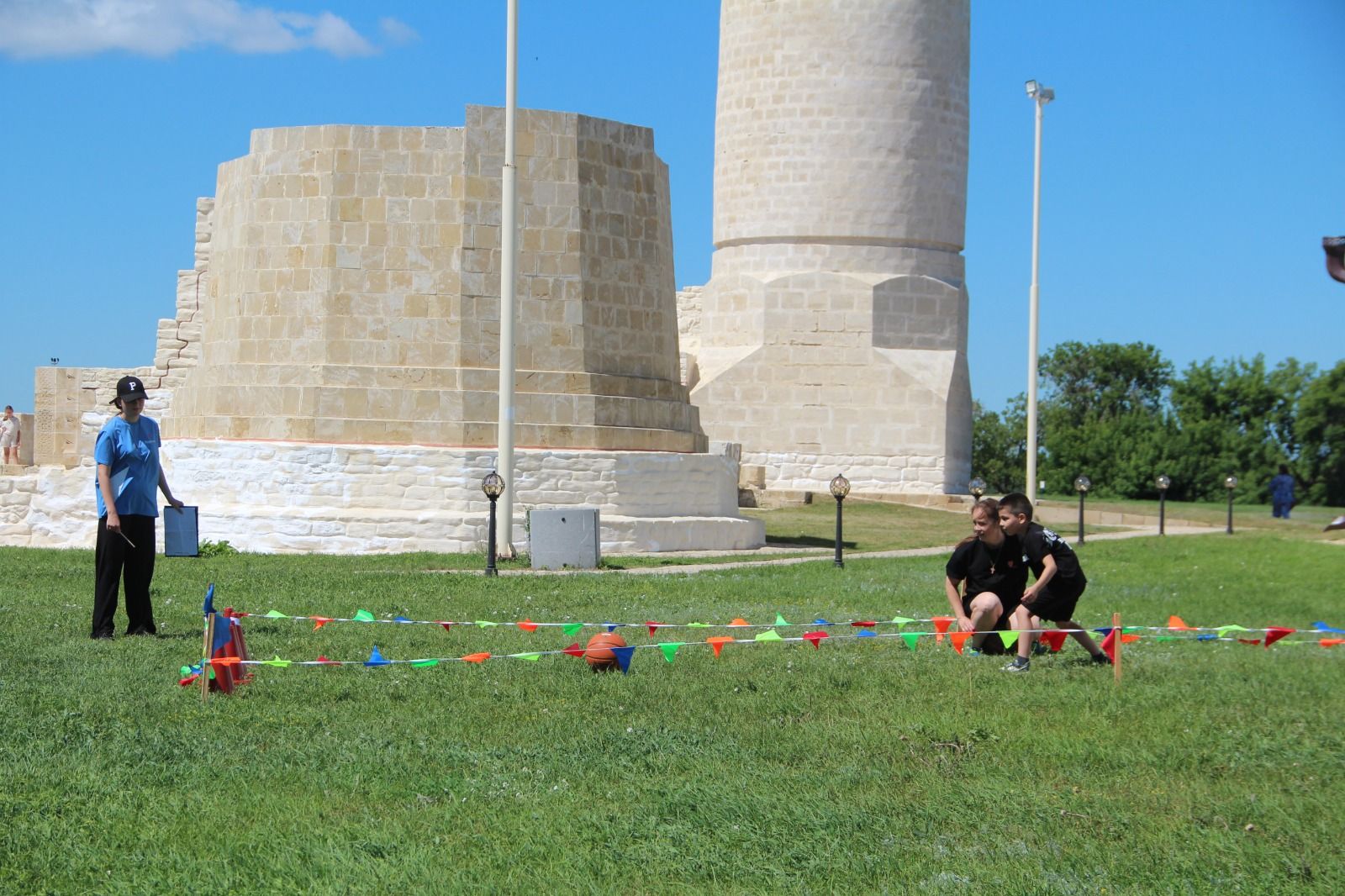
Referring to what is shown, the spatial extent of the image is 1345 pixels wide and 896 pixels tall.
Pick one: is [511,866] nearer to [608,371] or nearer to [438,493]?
[438,493]

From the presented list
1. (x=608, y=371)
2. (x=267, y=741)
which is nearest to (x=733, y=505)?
(x=608, y=371)

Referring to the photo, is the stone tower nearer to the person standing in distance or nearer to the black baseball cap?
the person standing in distance

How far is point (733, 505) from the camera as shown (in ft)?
69.2

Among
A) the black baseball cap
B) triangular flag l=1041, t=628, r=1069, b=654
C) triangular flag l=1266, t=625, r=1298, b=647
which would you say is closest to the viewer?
triangular flag l=1266, t=625, r=1298, b=647

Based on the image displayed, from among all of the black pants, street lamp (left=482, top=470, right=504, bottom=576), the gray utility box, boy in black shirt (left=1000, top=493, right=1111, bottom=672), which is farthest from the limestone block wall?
boy in black shirt (left=1000, top=493, right=1111, bottom=672)

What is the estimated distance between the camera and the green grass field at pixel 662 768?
17.2 ft

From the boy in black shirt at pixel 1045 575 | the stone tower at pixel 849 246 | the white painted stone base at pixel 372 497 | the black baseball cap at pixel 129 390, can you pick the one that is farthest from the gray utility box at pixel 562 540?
the stone tower at pixel 849 246

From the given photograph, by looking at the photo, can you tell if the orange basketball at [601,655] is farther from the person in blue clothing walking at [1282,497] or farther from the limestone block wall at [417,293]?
the person in blue clothing walking at [1282,497]

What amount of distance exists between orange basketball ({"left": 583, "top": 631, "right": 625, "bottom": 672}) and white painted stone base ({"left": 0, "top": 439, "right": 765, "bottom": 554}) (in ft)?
28.9

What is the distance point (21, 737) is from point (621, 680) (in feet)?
9.90

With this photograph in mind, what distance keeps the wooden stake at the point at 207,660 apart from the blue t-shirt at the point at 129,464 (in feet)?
8.31

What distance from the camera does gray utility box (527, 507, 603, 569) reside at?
55.7 feet

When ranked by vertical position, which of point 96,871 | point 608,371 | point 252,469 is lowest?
point 96,871

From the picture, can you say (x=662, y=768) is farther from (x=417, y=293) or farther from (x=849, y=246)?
(x=849, y=246)
